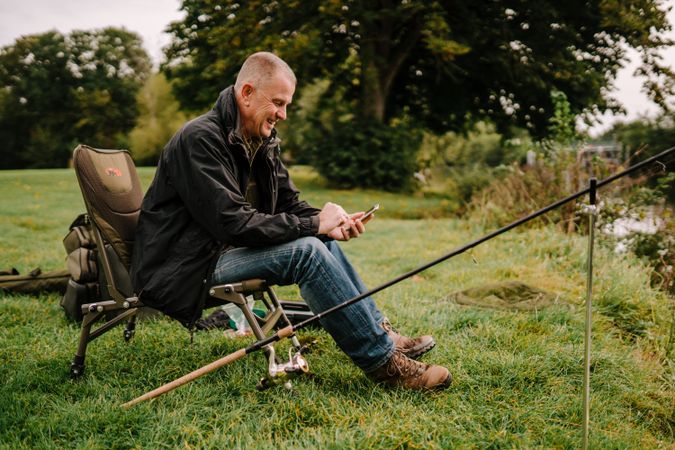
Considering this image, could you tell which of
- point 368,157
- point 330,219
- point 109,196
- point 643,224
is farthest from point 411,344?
point 368,157

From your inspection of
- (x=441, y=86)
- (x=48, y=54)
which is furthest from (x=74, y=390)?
(x=48, y=54)

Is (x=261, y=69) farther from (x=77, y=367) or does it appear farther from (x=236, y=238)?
(x=77, y=367)

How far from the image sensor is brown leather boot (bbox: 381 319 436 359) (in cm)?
288

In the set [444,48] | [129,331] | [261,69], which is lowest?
[129,331]

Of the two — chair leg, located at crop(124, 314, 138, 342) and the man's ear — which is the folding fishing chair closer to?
chair leg, located at crop(124, 314, 138, 342)

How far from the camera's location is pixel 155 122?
28344mm

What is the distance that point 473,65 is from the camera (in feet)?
50.6

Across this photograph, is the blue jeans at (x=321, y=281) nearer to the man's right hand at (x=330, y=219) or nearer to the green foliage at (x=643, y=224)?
the man's right hand at (x=330, y=219)

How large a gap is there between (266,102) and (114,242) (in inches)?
41.2

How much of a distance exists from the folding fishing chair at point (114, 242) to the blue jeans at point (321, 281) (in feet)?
0.27

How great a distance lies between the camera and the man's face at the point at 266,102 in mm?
2594

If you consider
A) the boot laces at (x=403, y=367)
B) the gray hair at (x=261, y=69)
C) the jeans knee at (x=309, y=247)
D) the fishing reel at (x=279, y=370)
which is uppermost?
the gray hair at (x=261, y=69)

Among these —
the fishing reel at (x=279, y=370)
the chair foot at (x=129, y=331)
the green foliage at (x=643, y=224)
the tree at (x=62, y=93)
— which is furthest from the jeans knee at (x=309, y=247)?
the tree at (x=62, y=93)

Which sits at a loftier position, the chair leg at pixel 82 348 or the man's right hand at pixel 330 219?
the man's right hand at pixel 330 219
